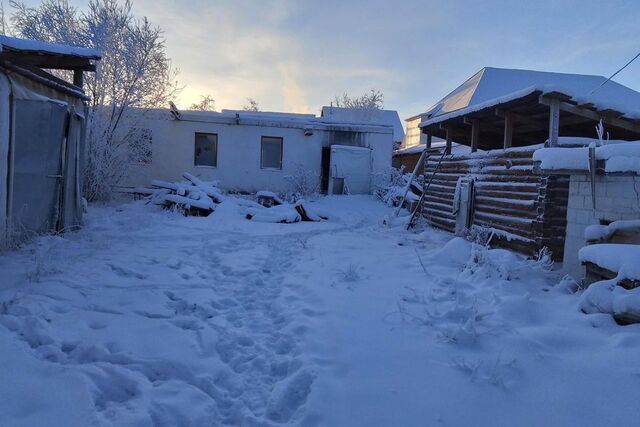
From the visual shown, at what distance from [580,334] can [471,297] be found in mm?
1365

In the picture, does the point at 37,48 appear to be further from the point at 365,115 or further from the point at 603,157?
the point at 365,115

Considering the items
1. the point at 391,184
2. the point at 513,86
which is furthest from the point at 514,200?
the point at 513,86

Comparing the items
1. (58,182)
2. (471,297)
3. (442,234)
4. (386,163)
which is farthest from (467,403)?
(386,163)

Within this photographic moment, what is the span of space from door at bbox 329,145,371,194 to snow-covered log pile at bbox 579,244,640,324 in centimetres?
1395

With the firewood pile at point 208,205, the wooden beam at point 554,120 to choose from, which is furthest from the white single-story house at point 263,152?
the wooden beam at point 554,120

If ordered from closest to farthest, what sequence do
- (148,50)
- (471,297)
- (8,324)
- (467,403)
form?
(467,403) < (8,324) < (471,297) < (148,50)

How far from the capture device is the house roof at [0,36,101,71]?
573 centimetres

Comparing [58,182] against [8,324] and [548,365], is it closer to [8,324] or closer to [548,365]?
[8,324]

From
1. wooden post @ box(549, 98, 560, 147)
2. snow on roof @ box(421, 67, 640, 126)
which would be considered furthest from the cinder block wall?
snow on roof @ box(421, 67, 640, 126)

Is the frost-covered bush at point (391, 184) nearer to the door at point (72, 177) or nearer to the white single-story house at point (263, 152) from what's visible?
the white single-story house at point (263, 152)

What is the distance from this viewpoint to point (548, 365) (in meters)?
3.22

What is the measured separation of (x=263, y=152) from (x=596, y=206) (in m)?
15.0

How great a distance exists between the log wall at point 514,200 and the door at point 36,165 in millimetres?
8013

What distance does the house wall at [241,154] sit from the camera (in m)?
18.2
